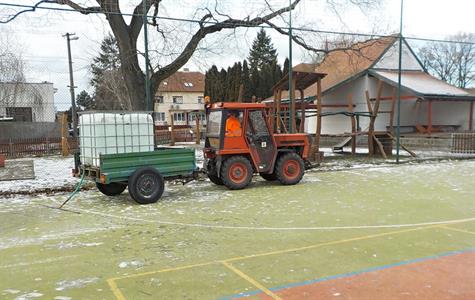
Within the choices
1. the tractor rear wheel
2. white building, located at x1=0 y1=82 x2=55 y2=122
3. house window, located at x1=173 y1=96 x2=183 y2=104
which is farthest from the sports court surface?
house window, located at x1=173 y1=96 x2=183 y2=104

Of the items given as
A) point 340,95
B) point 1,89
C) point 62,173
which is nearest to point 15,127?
point 1,89

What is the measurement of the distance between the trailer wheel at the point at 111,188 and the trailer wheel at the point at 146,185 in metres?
1.19

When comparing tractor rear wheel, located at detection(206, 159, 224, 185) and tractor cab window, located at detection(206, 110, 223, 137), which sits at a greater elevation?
tractor cab window, located at detection(206, 110, 223, 137)

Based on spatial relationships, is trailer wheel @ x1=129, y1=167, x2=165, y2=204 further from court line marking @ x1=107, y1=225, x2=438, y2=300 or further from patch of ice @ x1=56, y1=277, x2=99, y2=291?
patch of ice @ x1=56, y1=277, x2=99, y2=291

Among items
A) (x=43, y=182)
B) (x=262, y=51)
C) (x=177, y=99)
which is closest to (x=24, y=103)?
(x=43, y=182)

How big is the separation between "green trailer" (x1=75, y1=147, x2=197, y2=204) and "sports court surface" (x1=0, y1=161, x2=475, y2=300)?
0.35 m

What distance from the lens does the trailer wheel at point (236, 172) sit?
1040 cm

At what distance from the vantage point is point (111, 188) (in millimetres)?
9938

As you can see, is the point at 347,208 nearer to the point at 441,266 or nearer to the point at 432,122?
the point at 441,266

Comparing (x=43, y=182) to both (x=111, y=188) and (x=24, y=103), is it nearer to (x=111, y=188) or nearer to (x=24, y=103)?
(x=111, y=188)

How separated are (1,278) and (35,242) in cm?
150

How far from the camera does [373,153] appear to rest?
19406 mm

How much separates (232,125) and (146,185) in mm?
2672

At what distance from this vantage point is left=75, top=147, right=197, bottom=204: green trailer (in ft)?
28.5
